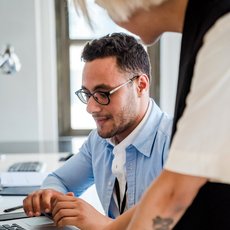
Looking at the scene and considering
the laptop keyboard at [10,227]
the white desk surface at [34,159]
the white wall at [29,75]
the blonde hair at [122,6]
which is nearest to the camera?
the blonde hair at [122,6]

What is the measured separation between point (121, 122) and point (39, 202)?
0.37 m

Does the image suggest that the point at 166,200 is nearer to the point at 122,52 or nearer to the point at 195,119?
the point at 195,119

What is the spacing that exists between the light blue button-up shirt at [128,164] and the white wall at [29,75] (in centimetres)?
203

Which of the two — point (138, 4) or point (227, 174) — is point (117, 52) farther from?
point (227, 174)

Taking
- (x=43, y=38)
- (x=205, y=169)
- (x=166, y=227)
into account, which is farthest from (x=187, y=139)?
(x=43, y=38)

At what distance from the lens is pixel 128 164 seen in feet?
4.79

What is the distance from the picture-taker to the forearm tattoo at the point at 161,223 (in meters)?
0.65

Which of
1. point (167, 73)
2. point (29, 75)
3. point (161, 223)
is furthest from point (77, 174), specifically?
point (167, 73)


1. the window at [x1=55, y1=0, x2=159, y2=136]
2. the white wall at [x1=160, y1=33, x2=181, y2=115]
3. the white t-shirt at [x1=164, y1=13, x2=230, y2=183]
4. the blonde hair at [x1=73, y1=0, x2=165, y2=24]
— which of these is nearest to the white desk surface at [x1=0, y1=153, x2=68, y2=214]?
the window at [x1=55, y1=0, x2=159, y2=136]

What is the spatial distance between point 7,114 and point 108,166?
230cm

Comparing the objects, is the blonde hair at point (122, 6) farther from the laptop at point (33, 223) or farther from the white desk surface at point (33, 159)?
the white desk surface at point (33, 159)

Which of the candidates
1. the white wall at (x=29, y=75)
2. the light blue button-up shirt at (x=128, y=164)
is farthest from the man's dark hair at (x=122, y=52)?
the white wall at (x=29, y=75)

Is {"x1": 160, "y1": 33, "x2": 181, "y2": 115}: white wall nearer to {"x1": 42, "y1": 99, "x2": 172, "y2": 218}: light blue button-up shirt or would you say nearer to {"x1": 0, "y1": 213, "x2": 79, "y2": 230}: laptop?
{"x1": 42, "y1": 99, "x2": 172, "y2": 218}: light blue button-up shirt

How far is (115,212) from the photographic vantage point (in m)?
1.47
